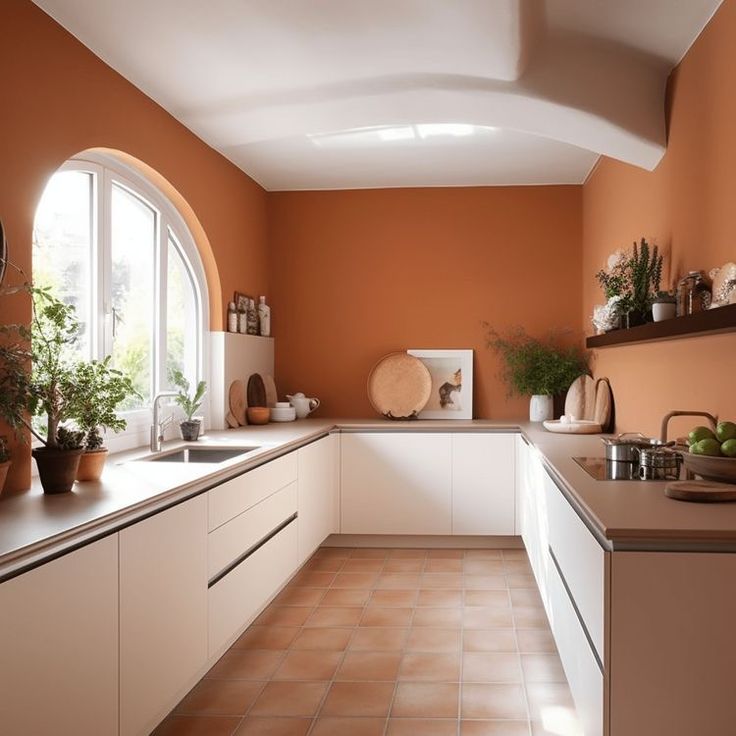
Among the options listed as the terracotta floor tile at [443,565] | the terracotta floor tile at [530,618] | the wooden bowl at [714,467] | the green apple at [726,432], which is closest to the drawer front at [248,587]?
the terracotta floor tile at [443,565]

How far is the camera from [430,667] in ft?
11.4

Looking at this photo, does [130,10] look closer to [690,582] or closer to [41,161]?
[41,161]

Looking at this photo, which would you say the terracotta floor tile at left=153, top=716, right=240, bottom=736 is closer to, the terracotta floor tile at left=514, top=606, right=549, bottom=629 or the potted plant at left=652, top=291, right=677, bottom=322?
the terracotta floor tile at left=514, top=606, right=549, bottom=629

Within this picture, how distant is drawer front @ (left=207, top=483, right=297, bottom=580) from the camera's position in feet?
10.4

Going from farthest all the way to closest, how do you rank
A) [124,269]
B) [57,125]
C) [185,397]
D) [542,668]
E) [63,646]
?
[185,397] → [124,269] → [542,668] → [57,125] → [63,646]

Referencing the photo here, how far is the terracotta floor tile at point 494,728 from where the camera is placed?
2844mm

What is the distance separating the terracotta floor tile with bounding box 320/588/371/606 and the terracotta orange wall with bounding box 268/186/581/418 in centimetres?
181

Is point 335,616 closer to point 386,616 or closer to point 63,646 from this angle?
point 386,616

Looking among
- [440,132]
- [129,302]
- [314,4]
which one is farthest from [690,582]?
[440,132]

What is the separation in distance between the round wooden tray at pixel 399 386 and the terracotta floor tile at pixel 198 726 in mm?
3161

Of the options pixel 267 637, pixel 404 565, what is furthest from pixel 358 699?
pixel 404 565

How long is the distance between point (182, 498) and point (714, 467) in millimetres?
1721

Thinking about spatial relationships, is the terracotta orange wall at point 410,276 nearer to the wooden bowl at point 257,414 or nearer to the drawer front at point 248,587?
the wooden bowl at point 257,414

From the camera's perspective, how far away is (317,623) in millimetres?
4023
